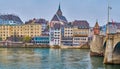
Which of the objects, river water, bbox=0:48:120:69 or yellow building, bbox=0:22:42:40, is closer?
river water, bbox=0:48:120:69

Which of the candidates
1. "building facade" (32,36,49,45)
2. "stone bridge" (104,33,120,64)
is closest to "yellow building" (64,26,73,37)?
"building facade" (32,36,49,45)

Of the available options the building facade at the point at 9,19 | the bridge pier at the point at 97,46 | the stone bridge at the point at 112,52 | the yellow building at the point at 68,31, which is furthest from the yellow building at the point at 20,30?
the stone bridge at the point at 112,52

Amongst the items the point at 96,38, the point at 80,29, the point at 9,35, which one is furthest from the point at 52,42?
the point at 96,38

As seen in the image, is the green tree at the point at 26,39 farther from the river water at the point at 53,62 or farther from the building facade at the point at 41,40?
the river water at the point at 53,62

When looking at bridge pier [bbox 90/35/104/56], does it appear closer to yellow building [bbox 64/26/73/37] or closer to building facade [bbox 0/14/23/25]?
yellow building [bbox 64/26/73/37]

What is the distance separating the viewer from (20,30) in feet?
465

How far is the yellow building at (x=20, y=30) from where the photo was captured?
139 m

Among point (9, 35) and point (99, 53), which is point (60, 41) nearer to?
point (9, 35)

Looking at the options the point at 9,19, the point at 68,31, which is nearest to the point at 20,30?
the point at 9,19

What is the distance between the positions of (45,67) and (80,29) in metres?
93.0

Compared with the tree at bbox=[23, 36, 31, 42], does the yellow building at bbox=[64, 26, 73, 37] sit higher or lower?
higher

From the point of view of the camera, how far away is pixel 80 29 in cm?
13388

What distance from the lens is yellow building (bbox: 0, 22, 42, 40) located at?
456ft

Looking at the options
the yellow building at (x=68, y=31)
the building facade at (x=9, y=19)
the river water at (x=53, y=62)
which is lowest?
the river water at (x=53, y=62)
